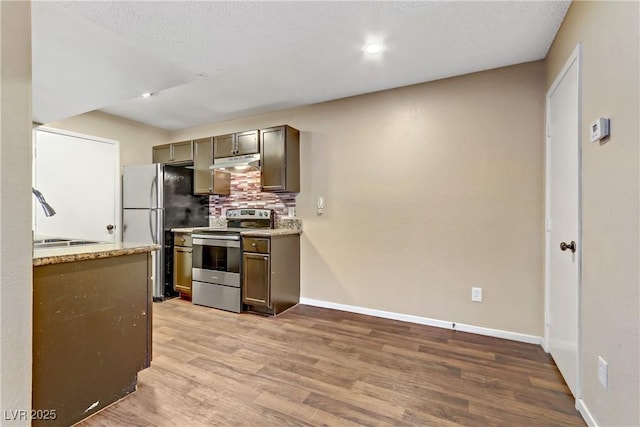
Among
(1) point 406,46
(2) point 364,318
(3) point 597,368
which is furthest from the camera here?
(2) point 364,318

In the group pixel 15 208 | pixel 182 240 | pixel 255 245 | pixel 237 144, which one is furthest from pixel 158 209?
pixel 15 208

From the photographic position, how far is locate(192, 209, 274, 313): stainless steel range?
327cm

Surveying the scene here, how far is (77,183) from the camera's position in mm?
3635

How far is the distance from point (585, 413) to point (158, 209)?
4.33 m

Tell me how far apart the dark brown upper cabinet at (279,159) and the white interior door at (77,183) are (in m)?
2.22

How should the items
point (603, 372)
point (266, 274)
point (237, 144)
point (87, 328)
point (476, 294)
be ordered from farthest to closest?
1. point (237, 144)
2. point (266, 274)
3. point (476, 294)
4. point (87, 328)
5. point (603, 372)

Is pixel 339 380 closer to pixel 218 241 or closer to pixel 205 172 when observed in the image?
pixel 218 241

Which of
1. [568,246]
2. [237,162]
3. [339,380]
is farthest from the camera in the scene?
[237,162]

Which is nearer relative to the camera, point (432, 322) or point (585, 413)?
point (585, 413)

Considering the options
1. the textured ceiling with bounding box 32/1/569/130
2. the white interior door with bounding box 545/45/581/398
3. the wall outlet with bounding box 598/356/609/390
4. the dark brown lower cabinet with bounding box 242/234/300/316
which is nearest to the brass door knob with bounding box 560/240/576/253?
the white interior door with bounding box 545/45/581/398

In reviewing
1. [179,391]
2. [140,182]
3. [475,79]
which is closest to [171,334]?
[179,391]

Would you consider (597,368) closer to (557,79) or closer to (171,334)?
(557,79)

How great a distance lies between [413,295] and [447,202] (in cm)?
102

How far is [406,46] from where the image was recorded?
7.47 feet
